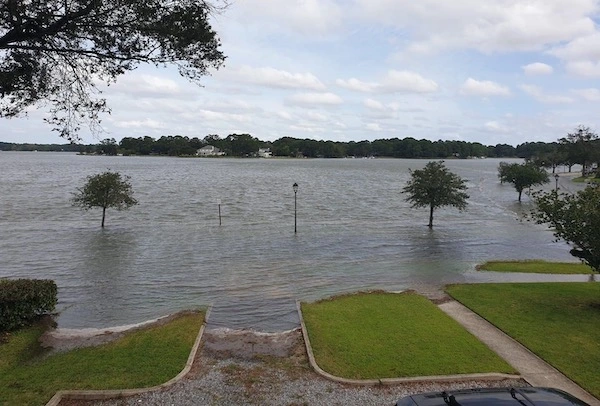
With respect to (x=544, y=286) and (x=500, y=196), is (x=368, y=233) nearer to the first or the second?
(x=544, y=286)

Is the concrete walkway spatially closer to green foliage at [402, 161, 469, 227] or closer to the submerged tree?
green foliage at [402, 161, 469, 227]

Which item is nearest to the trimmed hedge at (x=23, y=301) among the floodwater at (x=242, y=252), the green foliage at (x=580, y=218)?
the floodwater at (x=242, y=252)

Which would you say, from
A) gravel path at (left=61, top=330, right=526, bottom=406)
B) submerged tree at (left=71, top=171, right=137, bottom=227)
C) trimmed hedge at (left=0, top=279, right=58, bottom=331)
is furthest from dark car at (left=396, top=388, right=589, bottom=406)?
submerged tree at (left=71, top=171, right=137, bottom=227)

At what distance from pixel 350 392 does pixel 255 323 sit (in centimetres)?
714

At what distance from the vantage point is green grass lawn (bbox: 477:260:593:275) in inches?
971

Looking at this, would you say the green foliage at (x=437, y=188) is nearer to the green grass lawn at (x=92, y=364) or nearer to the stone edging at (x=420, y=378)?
the green grass lawn at (x=92, y=364)

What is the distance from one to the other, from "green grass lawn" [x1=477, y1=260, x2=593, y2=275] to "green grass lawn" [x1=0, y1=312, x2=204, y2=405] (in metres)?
17.9

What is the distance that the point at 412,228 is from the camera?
4212 cm

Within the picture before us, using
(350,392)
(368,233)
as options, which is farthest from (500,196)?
(350,392)

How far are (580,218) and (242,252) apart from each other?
20.2 meters

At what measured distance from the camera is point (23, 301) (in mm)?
15250

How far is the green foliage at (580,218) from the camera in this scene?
1628 cm

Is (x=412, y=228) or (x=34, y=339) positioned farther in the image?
(x=412, y=228)

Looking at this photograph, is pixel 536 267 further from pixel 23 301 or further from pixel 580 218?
pixel 23 301
